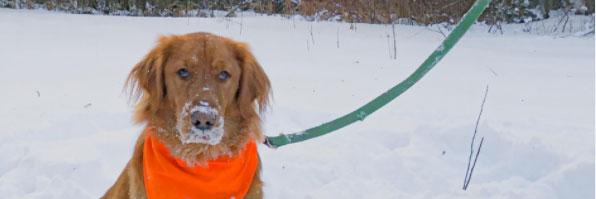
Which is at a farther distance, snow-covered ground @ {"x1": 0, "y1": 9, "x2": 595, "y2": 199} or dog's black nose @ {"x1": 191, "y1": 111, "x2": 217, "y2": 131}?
snow-covered ground @ {"x1": 0, "y1": 9, "x2": 595, "y2": 199}

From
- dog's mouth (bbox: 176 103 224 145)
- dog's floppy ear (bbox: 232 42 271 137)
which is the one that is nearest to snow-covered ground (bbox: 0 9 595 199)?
dog's floppy ear (bbox: 232 42 271 137)

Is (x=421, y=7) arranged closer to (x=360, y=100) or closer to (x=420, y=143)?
(x=360, y=100)

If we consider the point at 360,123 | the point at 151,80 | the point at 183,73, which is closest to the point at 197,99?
the point at 183,73

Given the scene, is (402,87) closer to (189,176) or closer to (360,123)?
(189,176)

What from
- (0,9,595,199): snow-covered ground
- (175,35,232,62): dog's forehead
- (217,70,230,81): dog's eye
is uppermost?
(175,35,232,62): dog's forehead

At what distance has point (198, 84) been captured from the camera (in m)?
3.46

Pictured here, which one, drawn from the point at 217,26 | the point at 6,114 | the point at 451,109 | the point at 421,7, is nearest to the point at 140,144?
the point at 6,114

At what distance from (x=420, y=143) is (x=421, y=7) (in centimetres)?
900

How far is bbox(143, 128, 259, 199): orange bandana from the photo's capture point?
12.0ft

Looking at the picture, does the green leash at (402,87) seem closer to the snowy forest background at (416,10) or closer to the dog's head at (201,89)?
the dog's head at (201,89)

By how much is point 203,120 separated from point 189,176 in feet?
1.93

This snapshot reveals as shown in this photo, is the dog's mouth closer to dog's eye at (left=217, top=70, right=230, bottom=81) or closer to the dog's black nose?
the dog's black nose

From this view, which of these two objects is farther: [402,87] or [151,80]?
[151,80]

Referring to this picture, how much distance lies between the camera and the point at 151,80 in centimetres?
370
